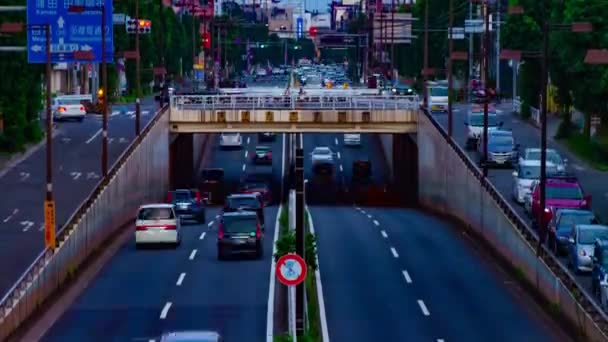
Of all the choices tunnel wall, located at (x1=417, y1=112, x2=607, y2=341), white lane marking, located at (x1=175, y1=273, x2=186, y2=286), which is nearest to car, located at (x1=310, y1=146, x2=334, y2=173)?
tunnel wall, located at (x1=417, y1=112, x2=607, y2=341)

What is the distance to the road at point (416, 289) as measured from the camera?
35.4 metres

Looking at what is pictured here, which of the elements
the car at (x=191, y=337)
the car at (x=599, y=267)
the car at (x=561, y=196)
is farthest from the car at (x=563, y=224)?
the car at (x=191, y=337)

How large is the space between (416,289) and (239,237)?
861 cm

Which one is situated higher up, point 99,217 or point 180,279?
point 99,217

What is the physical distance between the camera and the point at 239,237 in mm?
49656

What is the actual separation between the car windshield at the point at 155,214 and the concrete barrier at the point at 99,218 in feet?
4.66

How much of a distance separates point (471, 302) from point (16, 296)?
12549 mm

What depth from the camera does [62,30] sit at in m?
61.7

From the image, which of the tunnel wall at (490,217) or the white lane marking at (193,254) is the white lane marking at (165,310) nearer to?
the tunnel wall at (490,217)

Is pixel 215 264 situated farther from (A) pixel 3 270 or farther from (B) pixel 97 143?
(B) pixel 97 143

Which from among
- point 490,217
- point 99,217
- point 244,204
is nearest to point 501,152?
point 244,204


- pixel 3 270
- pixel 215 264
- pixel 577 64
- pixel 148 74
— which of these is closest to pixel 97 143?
pixel 577 64

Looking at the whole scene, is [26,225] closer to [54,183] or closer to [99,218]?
[99,218]

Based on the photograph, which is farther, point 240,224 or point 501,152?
point 501,152
